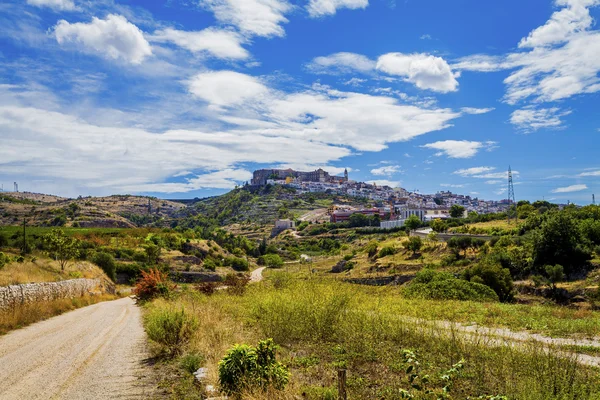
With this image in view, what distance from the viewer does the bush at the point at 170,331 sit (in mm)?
10375

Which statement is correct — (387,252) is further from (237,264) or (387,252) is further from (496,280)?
(237,264)

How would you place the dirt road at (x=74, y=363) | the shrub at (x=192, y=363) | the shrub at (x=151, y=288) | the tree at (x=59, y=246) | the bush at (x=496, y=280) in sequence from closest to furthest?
the dirt road at (x=74, y=363)
the shrub at (x=192, y=363)
the shrub at (x=151, y=288)
the bush at (x=496, y=280)
the tree at (x=59, y=246)

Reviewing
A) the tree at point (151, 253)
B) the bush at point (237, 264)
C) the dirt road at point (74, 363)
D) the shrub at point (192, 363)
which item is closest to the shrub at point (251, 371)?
the dirt road at point (74, 363)

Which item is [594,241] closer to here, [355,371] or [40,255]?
[355,371]

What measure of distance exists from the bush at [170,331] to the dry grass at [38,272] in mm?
12268

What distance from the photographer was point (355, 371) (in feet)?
24.6

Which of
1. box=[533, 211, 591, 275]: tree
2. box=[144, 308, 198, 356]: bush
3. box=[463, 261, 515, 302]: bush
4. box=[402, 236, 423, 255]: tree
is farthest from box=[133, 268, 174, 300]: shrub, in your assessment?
box=[402, 236, 423, 255]: tree

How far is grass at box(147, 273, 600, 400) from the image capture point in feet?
19.4

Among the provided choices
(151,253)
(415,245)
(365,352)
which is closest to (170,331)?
(365,352)

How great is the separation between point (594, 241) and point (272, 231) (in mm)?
109365

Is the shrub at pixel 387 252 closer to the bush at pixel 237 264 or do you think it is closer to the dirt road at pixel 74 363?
the bush at pixel 237 264

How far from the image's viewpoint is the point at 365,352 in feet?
27.3

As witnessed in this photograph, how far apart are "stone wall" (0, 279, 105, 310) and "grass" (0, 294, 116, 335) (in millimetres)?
512

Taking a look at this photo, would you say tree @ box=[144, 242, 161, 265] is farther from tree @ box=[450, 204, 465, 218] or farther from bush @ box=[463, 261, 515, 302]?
tree @ box=[450, 204, 465, 218]
